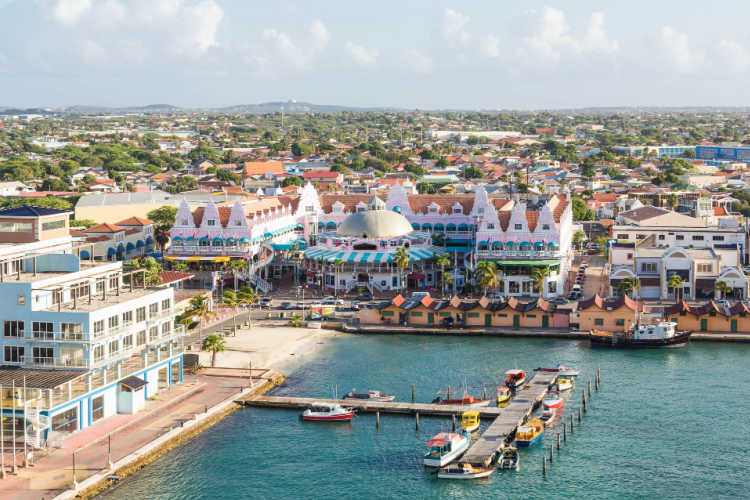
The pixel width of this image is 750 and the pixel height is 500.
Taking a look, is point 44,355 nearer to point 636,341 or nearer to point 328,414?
point 328,414

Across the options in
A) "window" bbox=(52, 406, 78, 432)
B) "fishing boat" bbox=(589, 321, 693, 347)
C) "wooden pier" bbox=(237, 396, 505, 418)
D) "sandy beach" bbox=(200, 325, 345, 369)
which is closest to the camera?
"window" bbox=(52, 406, 78, 432)

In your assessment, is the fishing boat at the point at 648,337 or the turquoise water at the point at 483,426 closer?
the turquoise water at the point at 483,426

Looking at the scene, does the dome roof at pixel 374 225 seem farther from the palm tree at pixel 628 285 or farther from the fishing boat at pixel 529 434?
the fishing boat at pixel 529 434

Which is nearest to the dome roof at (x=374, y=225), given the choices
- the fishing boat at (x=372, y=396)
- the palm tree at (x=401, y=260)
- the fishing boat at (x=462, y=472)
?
the palm tree at (x=401, y=260)

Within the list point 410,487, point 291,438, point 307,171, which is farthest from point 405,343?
point 307,171

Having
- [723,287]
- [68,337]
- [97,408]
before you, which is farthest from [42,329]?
[723,287]

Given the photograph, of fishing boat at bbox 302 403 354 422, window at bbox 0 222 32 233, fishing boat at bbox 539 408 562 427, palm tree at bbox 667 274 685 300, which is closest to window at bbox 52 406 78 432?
fishing boat at bbox 302 403 354 422

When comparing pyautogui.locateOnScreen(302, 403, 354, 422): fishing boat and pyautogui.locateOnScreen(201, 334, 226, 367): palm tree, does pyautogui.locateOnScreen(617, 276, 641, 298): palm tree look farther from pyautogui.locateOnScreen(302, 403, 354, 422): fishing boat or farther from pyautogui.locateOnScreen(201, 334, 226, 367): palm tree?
pyautogui.locateOnScreen(201, 334, 226, 367): palm tree
